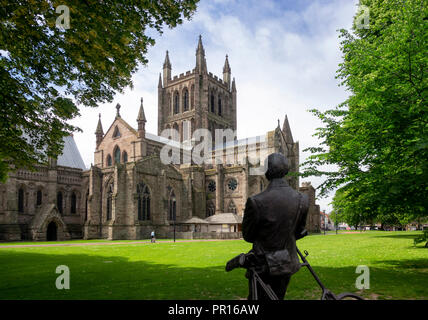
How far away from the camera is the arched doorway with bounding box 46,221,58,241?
36562mm

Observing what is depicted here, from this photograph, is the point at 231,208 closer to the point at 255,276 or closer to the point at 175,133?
the point at 175,133

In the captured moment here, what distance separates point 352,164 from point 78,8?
9835mm

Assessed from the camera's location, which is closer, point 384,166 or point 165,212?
point 384,166

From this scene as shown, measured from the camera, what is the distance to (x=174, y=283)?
925cm

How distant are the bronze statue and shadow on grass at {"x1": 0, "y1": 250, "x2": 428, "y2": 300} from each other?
14.5 ft

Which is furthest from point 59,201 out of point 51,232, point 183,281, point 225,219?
point 183,281

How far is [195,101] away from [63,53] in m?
57.6

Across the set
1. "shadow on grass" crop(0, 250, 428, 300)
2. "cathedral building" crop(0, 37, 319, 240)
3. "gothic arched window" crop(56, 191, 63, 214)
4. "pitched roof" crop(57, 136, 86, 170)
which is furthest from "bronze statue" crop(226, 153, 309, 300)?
"pitched roof" crop(57, 136, 86, 170)

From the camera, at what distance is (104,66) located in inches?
387

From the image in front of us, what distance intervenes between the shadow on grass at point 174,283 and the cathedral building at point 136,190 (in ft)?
72.7
